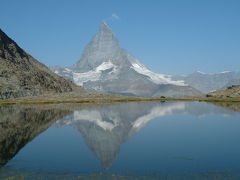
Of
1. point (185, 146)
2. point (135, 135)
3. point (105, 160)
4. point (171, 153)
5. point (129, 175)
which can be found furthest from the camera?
point (135, 135)

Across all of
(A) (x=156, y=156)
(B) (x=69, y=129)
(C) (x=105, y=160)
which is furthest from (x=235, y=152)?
(B) (x=69, y=129)

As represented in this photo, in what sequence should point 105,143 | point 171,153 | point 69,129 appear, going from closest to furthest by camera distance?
point 171,153 < point 105,143 < point 69,129

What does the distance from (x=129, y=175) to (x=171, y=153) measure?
605 inches

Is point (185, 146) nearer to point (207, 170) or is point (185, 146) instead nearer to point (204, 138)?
point (204, 138)

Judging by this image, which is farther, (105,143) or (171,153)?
(105,143)

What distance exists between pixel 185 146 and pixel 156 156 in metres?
10.2

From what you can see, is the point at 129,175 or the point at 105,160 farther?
the point at 105,160

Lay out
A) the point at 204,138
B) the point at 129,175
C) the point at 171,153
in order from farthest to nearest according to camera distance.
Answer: the point at 204,138
the point at 171,153
the point at 129,175

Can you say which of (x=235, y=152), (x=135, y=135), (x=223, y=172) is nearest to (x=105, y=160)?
(x=223, y=172)

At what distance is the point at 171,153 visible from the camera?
5225 centimetres

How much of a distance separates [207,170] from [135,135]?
33008 mm

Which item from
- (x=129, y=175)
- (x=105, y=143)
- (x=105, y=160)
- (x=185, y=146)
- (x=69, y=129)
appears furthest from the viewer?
(x=69, y=129)

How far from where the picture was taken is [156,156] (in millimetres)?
50031

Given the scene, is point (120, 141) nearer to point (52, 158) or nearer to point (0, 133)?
point (52, 158)
